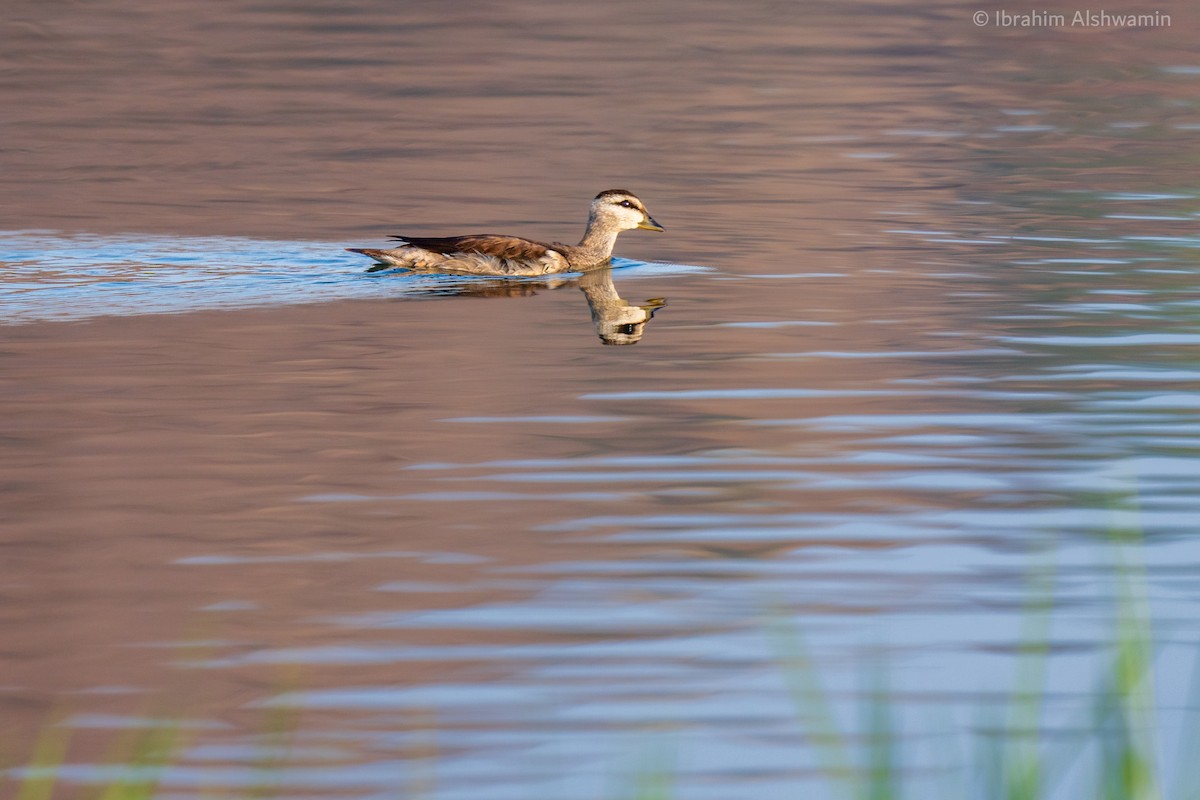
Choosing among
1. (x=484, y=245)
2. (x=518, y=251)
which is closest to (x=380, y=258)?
(x=484, y=245)

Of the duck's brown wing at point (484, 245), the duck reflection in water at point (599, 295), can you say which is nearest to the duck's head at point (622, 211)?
the duck reflection in water at point (599, 295)

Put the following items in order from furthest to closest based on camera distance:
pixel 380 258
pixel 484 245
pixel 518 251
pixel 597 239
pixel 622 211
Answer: pixel 597 239
pixel 622 211
pixel 518 251
pixel 380 258
pixel 484 245

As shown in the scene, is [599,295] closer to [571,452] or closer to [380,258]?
[380,258]

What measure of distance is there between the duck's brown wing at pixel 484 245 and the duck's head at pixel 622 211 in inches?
38.3

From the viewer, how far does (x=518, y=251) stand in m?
16.0

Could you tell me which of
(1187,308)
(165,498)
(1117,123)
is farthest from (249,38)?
(165,498)

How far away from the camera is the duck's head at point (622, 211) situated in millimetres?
16781

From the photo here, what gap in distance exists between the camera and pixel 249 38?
37.4m

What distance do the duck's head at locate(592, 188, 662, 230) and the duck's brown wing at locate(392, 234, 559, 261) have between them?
97cm

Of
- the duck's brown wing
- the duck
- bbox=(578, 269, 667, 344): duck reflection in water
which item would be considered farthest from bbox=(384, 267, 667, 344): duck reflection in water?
the duck's brown wing

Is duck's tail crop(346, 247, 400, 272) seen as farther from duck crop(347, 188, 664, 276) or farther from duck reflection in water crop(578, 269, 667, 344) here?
duck reflection in water crop(578, 269, 667, 344)

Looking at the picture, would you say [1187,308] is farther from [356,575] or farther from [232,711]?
[232,711]

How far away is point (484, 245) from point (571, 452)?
5.72m

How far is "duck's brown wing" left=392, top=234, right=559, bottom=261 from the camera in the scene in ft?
51.0
